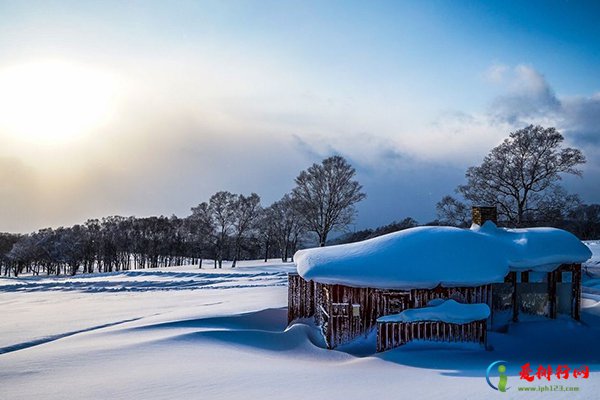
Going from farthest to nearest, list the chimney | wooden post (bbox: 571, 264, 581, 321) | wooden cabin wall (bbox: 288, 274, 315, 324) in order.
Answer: wooden cabin wall (bbox: 288, 274, 315, 324) → the chimney → wooden post (bbox: 571, 264, 581, 321)

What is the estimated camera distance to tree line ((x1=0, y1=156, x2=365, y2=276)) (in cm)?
4181

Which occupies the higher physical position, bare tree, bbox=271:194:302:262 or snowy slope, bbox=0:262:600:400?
bare tree, bbox=271:194:302:262

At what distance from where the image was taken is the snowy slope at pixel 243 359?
22.8 ft

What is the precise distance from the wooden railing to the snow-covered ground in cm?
22

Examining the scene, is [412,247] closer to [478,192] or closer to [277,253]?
[478,192]

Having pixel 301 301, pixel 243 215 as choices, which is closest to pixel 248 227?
pixel 243 215

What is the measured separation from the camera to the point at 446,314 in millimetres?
10570

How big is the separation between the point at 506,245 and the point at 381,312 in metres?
4.98

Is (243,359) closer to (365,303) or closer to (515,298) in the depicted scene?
(365,303)

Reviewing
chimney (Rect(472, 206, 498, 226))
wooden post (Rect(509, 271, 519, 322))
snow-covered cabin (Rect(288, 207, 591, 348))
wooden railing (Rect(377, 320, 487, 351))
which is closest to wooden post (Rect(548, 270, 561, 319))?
snow-covered cabin (Rect(288, 207, 591, 348))

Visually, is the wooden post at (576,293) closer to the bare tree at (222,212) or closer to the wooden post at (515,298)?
the wooden post at (515,298)

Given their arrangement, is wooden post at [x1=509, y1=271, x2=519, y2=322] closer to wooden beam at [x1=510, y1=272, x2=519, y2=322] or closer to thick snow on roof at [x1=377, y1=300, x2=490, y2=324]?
wooden beam at [x1=510, y1=272, x2=519, y2=322]

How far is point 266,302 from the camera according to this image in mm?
18469

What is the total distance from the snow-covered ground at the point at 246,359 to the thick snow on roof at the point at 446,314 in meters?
0.67
